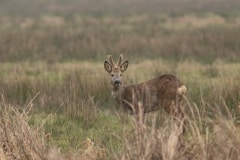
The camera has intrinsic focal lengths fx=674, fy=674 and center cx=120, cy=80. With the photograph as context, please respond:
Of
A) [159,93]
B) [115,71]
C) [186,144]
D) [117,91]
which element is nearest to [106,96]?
[117,91]

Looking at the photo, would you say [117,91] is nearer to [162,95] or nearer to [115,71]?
[115,71]

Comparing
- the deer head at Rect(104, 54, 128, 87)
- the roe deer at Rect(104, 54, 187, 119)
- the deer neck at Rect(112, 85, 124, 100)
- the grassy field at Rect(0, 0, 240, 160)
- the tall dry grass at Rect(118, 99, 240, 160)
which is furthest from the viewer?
the deer neck at Rect(112, 85, 124, 100)

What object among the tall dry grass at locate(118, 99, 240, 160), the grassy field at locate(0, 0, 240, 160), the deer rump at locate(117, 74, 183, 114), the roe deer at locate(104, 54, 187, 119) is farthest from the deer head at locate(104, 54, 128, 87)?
the tall dry grass at locate(118, 99, 240, 160)

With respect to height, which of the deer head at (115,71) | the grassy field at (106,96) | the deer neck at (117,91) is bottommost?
the grassy field at (106,96)

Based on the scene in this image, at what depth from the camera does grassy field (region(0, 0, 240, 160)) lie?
21.1 feet

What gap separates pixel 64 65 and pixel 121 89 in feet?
24.1

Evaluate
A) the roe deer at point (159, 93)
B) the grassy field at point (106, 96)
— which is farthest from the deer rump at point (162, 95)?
the grassy field at point (106, 96)

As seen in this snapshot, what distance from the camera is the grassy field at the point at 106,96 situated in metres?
6.43

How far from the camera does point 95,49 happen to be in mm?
18859

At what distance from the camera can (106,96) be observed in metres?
11.4

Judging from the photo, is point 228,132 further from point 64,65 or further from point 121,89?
point 64,65

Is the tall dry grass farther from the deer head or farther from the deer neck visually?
the deer neck

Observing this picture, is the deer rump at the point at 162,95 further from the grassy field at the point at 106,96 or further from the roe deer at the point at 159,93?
the grassy field at the point at 106,96

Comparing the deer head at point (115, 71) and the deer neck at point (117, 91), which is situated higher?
the deer head at point (115, 71)
